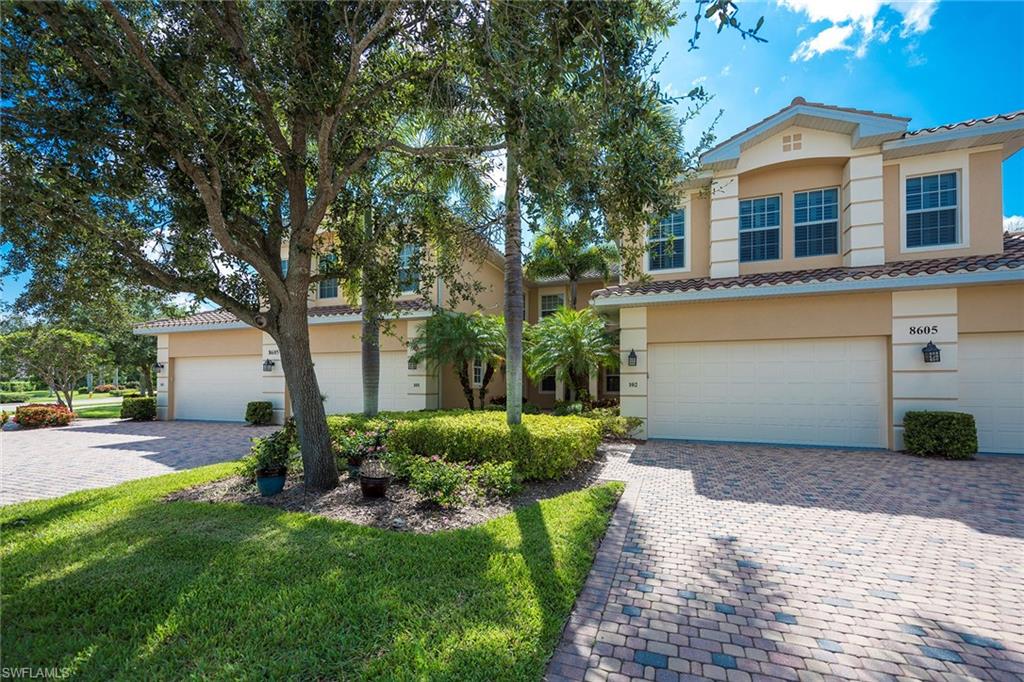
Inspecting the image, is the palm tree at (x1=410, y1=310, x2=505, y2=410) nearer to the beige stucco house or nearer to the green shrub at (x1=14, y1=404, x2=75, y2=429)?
the beige stucco house

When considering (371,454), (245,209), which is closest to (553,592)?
(371,454)

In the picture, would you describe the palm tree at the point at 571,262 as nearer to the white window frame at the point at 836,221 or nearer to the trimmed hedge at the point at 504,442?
the white window frame at the point at 836,221

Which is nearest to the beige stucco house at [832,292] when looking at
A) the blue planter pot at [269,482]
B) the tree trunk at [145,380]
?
the blue planter pot at [269,482]

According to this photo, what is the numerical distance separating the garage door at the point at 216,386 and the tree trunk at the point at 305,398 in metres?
11.3

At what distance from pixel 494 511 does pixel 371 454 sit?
2850 mm

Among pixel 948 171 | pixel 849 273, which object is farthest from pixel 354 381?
pixel 948 171

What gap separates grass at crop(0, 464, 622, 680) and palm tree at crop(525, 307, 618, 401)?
6976 millimetres

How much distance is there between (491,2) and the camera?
4301 millimetres

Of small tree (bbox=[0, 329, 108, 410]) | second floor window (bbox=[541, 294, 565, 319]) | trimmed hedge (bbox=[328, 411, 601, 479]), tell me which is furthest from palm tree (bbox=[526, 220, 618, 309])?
small tree (bbox=[0, 329, 108, 410])

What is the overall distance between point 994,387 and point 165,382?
2597 centimetres

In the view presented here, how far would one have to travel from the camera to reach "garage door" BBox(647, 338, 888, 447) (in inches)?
396

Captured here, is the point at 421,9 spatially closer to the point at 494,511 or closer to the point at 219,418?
the point at 494,511

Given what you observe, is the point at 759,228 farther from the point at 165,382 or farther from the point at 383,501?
the point at 165,382

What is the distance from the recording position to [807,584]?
396 centimetres
